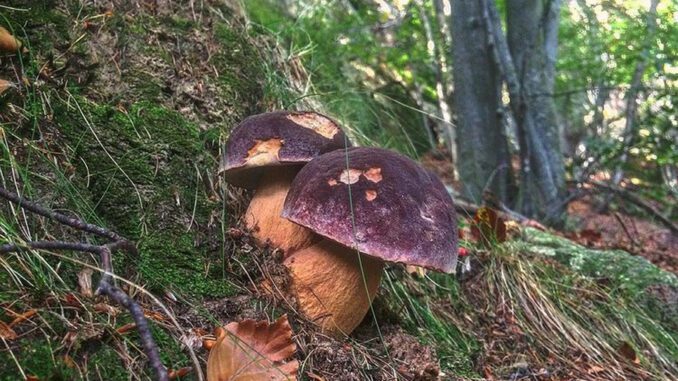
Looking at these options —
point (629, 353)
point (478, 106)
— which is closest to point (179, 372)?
point (629, 353)

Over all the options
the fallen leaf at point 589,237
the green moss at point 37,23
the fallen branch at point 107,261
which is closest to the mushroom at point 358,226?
the fallen branch at point 107,261

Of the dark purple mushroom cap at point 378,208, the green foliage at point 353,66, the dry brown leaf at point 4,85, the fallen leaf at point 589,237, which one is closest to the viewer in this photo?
the dark purple mushroom cap at point 378,208

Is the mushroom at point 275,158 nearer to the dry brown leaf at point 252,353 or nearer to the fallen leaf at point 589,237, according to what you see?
the dry brown leaf at point 252,353

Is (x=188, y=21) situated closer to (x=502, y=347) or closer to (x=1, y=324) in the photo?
(x=1, y=324)

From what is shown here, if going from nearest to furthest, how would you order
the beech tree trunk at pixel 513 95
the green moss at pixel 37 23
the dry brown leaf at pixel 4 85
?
1. the dry brown leaf at pixel 4 85
2. the green moss at pixel 37 23
3. the beech tree trunk at pixel 513 95

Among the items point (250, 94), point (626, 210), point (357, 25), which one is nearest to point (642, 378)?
point (250, 94)

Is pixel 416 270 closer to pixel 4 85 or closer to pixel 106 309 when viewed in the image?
pixel 106 309

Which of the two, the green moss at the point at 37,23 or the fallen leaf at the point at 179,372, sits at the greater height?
the green moss at the point at 37,23
